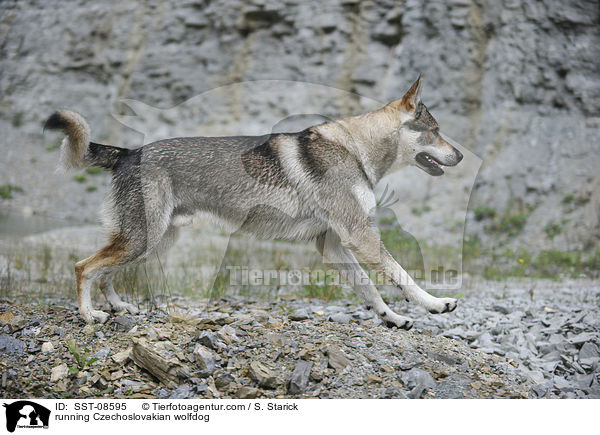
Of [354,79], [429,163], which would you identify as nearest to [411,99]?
[429,163]

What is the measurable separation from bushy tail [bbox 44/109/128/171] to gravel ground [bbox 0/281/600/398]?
120 centimetres

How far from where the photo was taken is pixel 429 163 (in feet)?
13.0

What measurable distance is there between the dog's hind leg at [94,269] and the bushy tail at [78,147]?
0.66 m

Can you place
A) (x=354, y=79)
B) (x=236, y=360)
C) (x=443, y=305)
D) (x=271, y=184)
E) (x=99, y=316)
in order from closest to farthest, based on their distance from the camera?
(x=236, y=360), (x=443, y=305), (x=99, y=316), (x=271, y=184), (x=354, y=79)

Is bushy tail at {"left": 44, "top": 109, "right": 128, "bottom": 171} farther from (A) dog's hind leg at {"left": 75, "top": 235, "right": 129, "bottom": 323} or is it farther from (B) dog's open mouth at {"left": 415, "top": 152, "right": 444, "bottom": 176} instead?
(B) dog's open mouth at {"left": 415, "top": 152, "right": 444, "bottom": 176}

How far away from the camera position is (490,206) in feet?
31.9

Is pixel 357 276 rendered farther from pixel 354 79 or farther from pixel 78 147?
pixel 354 79

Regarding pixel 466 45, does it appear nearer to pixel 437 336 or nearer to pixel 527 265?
pixel 527 265

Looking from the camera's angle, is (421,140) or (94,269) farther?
(421,140)

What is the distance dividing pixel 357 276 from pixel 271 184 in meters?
1.02

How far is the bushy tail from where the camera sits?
11.7 feet

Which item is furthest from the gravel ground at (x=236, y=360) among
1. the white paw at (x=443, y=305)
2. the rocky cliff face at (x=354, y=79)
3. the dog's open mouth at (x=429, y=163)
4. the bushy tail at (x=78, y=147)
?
the rocky cliff face at (x=354, y=79)

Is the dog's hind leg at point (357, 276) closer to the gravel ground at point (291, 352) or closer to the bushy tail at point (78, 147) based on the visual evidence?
the gravel ground at point (291, 352)
